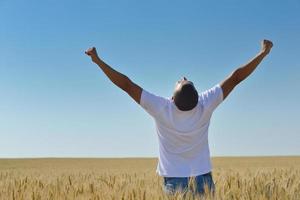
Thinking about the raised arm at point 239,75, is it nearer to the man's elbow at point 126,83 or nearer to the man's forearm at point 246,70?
the man's forearm at point 246,70

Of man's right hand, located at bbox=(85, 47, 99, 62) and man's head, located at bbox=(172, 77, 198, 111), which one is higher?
man's right hand, located at bbox=(85, 47, 99, 62)

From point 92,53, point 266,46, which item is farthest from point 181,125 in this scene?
point 266,46

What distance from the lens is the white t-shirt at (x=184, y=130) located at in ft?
13.9

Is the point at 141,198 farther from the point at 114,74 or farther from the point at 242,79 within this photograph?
the point at 242,79

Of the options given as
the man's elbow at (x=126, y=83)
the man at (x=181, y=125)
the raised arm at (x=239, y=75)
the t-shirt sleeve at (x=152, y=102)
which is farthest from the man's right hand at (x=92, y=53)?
the raised arm at (x=239, y=75)

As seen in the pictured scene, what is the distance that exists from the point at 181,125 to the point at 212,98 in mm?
328

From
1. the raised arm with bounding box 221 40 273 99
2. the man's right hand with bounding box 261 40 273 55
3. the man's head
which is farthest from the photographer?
the man's right hand with bounding box 261 40 273 55

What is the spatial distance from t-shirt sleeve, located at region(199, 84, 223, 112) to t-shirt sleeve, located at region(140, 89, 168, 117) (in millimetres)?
315

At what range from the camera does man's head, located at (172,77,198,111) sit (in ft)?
13.6

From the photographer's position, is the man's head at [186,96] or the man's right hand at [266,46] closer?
the man's head at [186,96]

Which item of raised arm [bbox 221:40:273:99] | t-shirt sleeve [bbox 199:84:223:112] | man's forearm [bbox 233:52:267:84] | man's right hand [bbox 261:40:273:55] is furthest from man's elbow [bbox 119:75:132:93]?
man's right hand [bbox 261:40:273:55]

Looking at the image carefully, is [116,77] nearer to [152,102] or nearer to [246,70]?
[152,102]

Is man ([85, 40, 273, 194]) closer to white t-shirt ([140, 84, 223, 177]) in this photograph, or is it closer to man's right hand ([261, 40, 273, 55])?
white t-shirt ([140, 84, 223, 177])

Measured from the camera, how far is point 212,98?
4.29m
